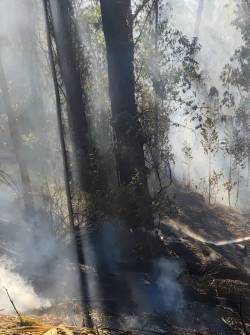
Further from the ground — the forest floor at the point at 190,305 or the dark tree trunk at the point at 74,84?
the dark tree trunk at the point at 74,84

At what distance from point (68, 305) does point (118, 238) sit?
2.48 m

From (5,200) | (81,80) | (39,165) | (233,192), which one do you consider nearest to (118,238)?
(5,200)

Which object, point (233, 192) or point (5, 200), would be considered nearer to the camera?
point (5, 200)

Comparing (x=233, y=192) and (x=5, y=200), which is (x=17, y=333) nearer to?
(x=5, y=200)

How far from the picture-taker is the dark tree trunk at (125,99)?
28.8 ft

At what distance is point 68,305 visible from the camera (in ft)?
21.0

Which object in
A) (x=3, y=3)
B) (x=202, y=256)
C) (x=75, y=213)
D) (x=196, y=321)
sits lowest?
(x=196, y=321)

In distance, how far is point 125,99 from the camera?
8945mm

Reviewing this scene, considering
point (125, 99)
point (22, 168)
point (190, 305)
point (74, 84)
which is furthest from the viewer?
point (74, 84)

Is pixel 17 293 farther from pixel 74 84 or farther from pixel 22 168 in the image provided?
pixel 74 84

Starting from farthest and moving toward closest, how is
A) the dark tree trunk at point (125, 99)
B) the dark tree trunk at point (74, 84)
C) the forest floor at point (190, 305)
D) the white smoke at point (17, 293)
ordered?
the dark tree trunk at point (74, 84)
the dark tree trunk at point (125, 99)
the white smoke at point (17, 293)
the forest floor at point (190, 305)

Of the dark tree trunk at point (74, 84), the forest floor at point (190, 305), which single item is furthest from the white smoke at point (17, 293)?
the dark tree trunk at point (74, 84)

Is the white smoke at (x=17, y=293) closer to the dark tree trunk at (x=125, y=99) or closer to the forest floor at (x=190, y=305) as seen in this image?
the forest floor at (x=190, y=305)

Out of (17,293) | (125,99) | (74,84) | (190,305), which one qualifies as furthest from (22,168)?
(190,305)
